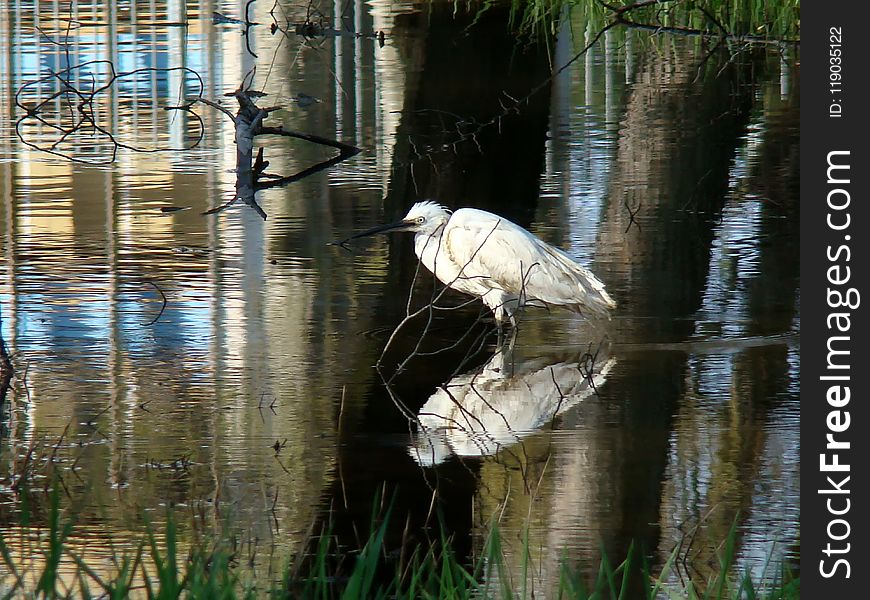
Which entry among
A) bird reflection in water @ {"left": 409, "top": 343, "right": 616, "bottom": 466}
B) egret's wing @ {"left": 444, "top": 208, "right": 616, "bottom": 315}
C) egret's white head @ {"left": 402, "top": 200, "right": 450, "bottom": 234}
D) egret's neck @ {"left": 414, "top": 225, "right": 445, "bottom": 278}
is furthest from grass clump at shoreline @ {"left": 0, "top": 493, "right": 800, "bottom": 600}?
egret's white head @ {"left": 402, "top": 200, "right": 450, "bottom": 234}

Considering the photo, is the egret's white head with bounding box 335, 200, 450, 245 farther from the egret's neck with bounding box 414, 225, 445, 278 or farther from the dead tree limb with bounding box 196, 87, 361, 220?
the dead tree limb with bounding box 196, 87, 361, 220

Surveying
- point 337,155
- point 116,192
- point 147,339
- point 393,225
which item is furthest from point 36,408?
point 337,155

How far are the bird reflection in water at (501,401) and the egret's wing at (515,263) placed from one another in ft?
1.71

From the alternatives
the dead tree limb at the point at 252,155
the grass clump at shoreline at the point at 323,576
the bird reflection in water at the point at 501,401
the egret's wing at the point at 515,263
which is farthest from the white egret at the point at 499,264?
the grass clump at shoreline at the point at 323,576

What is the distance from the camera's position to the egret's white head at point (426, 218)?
30.2ft

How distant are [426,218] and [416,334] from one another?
1.21 metres

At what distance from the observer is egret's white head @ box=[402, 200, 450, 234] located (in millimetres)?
9219

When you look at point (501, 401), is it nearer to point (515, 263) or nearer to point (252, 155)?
point (515, 263)

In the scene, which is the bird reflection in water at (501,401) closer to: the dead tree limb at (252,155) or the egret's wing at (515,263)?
the egret's wing at (515,263)

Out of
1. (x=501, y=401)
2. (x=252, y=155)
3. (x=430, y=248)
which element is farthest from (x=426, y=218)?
(x=252, y=155)

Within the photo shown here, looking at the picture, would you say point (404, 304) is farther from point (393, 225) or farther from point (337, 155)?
point (337, 155)

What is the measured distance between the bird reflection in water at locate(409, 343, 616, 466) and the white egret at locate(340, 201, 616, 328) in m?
0.51

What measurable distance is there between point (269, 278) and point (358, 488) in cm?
361

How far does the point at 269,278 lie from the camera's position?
9.38m
